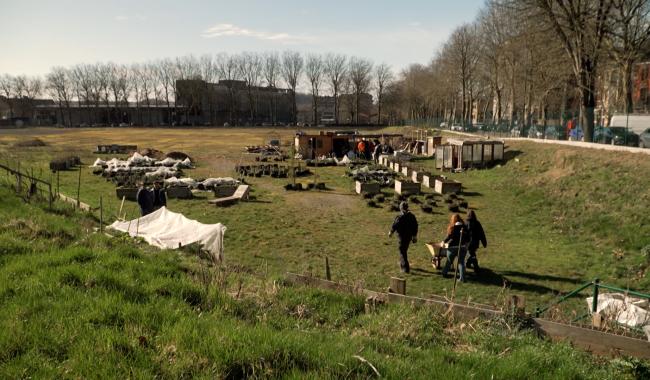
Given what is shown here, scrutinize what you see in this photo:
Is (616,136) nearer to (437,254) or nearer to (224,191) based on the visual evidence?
(437,254)

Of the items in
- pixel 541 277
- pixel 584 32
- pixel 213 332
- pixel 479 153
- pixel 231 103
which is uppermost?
pixel 231 103

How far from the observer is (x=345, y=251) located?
45.9ft

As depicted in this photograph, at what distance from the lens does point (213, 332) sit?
14.3 ft

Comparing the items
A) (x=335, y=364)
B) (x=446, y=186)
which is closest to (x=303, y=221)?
(x=446, y=186)

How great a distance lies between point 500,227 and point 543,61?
30096 millimetres

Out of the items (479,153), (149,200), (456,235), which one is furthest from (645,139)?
(149,200)

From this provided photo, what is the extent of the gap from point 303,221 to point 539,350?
1319cm

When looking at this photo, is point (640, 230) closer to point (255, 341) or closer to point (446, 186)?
point (446, 186)

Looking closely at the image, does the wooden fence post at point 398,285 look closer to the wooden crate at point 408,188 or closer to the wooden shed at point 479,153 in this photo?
the wooden crate at point 408,188

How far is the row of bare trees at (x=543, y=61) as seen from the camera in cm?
2878

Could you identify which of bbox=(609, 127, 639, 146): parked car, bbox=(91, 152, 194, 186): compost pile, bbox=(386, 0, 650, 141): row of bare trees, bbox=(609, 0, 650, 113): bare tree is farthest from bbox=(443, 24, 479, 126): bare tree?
bbox=(91, 152, 194, 186): compost pile

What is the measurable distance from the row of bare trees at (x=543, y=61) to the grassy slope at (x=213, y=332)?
28.2 meters

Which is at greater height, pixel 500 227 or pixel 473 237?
pixel 473 237

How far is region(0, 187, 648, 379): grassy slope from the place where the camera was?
392cm
